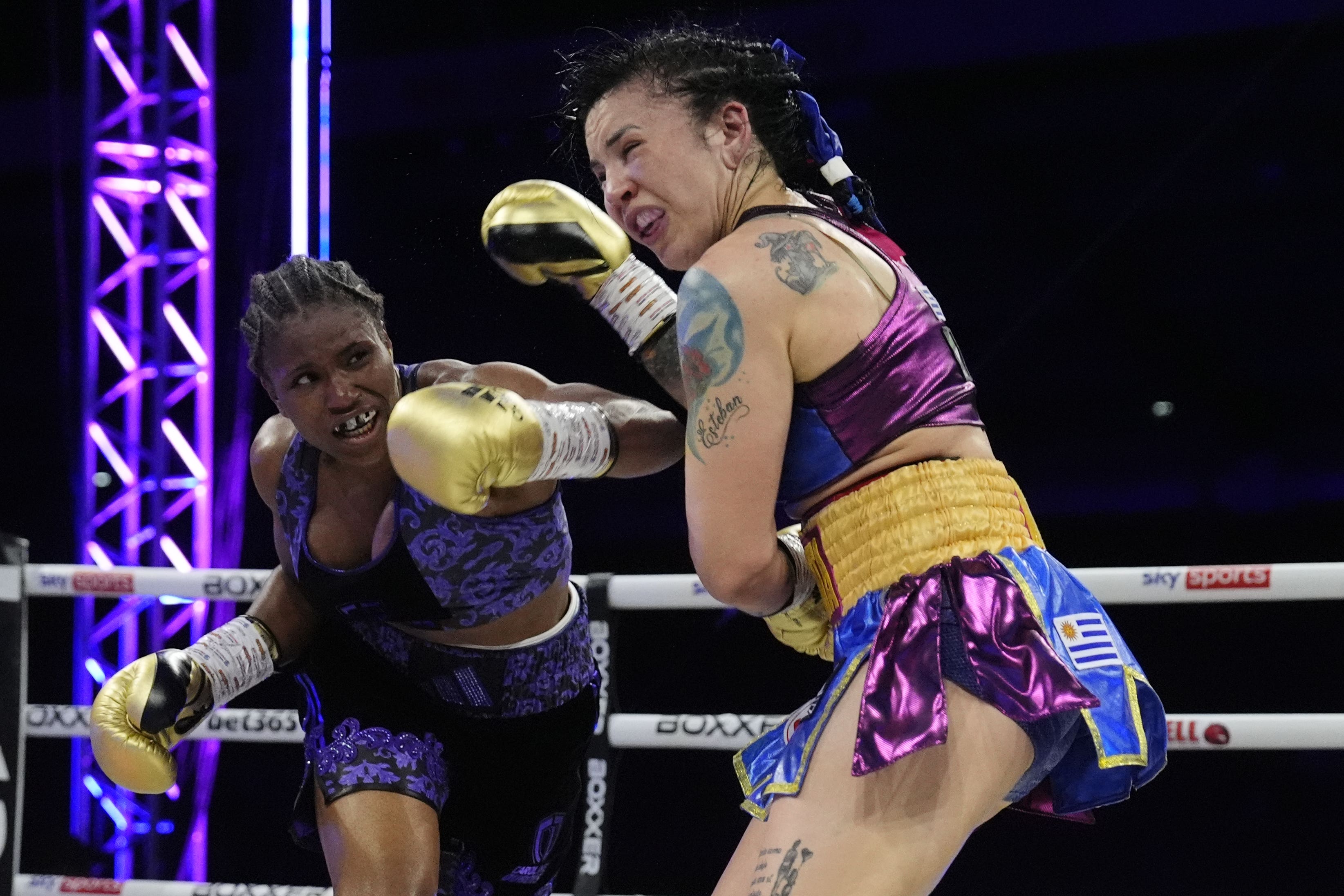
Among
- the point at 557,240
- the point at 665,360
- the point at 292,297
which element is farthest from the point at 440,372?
the point at 665,360

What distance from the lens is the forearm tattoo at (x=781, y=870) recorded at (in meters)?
1.10

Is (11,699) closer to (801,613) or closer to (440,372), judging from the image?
(440,372)

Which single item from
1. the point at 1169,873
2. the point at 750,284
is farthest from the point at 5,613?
the point at 1169,873

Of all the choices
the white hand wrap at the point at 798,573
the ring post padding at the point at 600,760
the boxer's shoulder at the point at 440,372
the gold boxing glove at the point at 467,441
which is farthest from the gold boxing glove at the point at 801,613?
the ring post padding at the point at 600,760

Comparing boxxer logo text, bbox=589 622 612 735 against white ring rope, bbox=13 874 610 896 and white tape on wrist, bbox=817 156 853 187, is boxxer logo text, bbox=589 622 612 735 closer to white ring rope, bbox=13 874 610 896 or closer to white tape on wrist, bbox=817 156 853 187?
white ring rope, bbox=13 874 610 896

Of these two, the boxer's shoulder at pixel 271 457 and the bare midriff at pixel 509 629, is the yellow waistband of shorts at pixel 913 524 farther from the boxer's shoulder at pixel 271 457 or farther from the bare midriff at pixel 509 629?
the boxer's shoulder at pixel 271 457

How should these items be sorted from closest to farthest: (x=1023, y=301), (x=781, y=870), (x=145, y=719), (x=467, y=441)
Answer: (x=781, y=870), (x=467, y=441), (x=145, y=719), (x=1023, y=301)

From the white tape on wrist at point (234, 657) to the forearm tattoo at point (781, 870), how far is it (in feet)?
3.49

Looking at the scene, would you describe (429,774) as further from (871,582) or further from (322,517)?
(871,582)

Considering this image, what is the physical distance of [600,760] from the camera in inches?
92.6

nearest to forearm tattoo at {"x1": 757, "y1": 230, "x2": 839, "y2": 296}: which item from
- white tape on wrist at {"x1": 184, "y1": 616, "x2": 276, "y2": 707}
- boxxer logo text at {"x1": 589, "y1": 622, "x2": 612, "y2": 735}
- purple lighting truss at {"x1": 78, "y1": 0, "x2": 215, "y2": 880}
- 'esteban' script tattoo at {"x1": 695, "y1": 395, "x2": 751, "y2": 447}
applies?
'esteban' script tattoo at {"x1": 695, "y1": 395, "x2": 751, "y2": 447}

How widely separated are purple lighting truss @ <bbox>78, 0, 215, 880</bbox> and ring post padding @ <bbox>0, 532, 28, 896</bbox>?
6.19 ft

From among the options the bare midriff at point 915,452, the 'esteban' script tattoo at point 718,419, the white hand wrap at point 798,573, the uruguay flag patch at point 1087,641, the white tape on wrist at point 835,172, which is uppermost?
the white tape on wrist at point 835,172

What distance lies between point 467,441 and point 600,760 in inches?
46.4
